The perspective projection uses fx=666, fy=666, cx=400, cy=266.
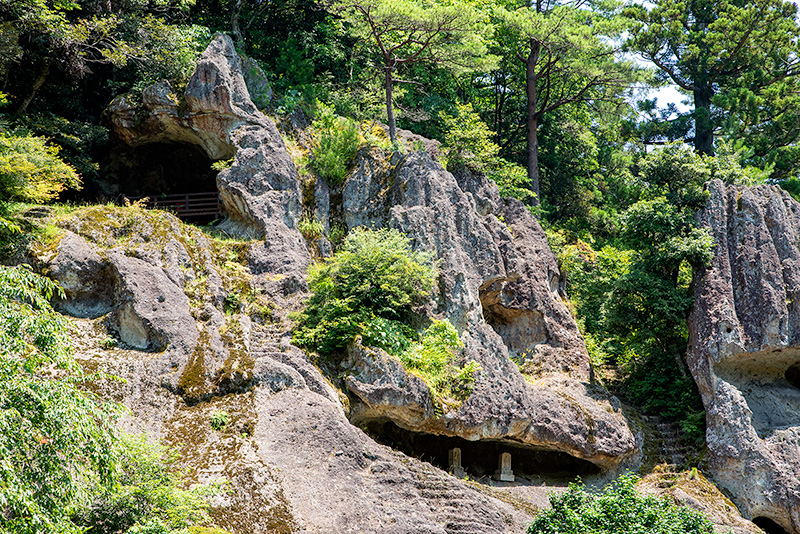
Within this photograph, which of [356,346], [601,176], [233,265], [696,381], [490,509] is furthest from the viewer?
[601,176]

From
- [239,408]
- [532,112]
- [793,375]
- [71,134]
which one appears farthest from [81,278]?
[793,375]

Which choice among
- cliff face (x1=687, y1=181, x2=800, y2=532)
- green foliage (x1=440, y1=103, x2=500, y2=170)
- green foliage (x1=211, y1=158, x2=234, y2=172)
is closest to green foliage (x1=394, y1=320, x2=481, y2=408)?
green foliage (x1=440, y1=103, x2=500, y2=170)

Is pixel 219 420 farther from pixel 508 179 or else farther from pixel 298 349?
pixel 508 179

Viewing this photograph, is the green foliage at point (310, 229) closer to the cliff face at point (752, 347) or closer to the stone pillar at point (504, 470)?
the stone pillar at point (504, 470)

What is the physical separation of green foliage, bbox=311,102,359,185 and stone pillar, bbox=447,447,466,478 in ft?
27.9

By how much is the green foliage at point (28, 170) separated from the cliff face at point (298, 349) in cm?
122

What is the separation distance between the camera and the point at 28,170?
49.0ft

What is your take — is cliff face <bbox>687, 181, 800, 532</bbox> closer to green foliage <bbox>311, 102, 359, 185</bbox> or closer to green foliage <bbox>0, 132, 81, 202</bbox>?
green foliage <bbox>311, 102, 359, 185</bbox>

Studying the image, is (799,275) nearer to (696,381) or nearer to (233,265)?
(696,381)

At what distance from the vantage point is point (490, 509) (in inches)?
495

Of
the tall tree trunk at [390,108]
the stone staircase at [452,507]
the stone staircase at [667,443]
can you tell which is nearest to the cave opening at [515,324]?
the stone staircase at [667,443]

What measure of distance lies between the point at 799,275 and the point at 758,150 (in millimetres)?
10352

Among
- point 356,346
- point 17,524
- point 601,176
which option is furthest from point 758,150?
point 17,524

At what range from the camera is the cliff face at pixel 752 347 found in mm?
16891
